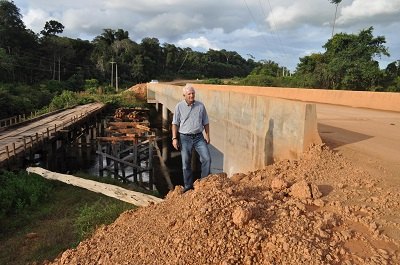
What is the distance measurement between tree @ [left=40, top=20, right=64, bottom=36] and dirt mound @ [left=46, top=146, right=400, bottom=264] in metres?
71.9

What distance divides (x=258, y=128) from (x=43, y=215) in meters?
6.56

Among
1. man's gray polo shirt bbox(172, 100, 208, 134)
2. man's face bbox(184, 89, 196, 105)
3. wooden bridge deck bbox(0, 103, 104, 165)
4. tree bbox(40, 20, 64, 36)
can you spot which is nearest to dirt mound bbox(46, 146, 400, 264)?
man's gray polo shirt bbox(172, 100, 208, 134)

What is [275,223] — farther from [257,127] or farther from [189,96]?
[257,127]

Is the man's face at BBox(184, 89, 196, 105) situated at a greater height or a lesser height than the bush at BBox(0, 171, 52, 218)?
greater

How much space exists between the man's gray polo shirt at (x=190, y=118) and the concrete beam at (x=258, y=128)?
4.65ft

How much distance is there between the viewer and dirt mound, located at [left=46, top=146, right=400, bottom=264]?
10.4ft

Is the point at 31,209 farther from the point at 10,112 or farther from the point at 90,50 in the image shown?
the point at 90,50

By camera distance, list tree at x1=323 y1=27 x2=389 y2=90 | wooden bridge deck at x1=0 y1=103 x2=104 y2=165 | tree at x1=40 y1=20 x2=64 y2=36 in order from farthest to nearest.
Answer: tree at x1=40 y1=20 x2=64 y2=36, tree at x1=323 y1=27 x2=389 y2=90, wooden bridge deck at x1=0 y1=103 x2=104 y2=165

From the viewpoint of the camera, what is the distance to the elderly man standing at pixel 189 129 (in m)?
5.75

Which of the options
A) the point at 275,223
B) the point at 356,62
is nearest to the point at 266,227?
the point at 275,223

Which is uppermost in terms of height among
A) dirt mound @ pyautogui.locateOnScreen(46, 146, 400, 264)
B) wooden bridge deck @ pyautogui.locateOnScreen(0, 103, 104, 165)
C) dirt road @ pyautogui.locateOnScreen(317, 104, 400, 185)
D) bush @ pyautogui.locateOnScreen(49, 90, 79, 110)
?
dirt road @ pyautogui.locateOnScreen(317, 104, 400, 185)

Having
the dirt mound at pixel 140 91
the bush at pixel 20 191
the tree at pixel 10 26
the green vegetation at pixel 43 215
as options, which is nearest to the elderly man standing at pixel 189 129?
the green vegetation at pixel 43 215

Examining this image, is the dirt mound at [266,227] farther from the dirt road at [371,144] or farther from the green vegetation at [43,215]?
the green vegetation at [43,215]

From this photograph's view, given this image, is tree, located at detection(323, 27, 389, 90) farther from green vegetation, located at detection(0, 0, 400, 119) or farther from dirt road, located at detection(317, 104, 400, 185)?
dirt road, located at detection(317, 104, 400, 185)
